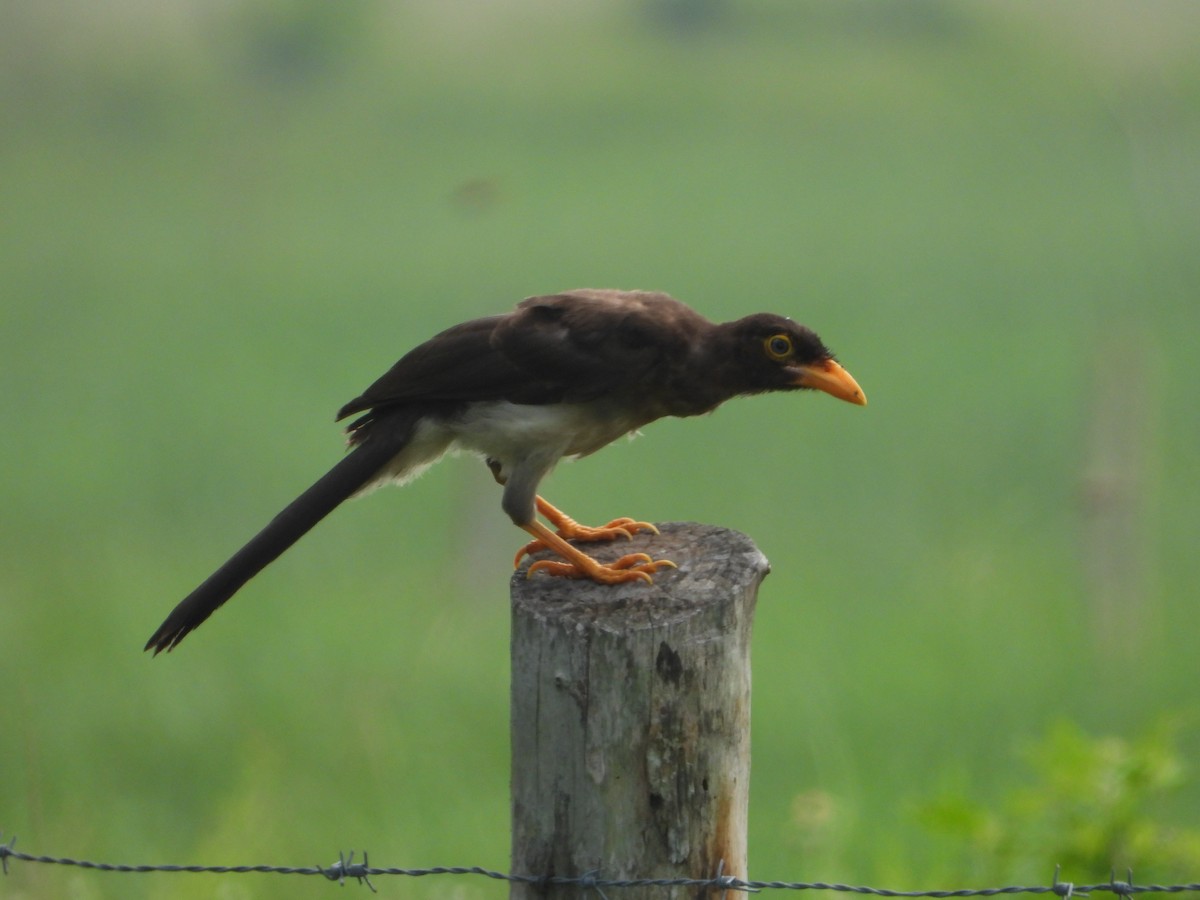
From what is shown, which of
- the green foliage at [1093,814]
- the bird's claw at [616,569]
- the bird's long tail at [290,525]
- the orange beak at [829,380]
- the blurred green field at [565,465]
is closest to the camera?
the bird's claw at [616,569]

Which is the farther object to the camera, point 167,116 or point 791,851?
point 167,116

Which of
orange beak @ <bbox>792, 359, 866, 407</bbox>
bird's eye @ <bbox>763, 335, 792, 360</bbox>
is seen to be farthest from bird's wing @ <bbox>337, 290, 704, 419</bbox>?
orange beak @ <bbox>792, 359, 866, 407</bbox>

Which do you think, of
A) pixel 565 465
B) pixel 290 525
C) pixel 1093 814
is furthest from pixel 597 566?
pixel 565 465

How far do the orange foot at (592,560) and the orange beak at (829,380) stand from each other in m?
0.55

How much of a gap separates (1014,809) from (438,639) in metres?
3.92

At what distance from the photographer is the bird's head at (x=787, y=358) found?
369cm

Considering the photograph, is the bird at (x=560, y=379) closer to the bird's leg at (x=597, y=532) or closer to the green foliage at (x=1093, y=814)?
the bird's leg at (x=597, y=532)

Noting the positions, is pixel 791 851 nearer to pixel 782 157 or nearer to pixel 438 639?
pixel 438 639

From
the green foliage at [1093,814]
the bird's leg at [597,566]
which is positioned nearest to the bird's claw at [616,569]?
the bird's leg at [597,566]

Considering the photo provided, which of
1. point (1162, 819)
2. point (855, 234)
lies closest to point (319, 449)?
point (1162, 819)

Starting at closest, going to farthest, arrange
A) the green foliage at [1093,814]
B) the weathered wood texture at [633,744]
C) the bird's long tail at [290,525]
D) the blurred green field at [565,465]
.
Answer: the weathered wood texture at [633,744], the bird's long tail at [290,525], the green foliage at [1093,814], the blurred green field at [565,465]

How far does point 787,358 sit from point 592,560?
2.64 feet

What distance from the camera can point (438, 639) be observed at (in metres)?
7.41

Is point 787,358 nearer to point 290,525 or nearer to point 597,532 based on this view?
point 597,532
